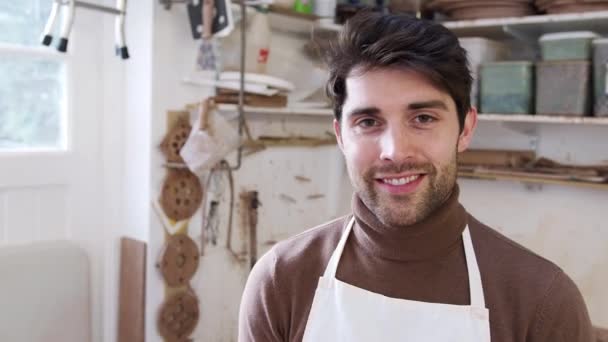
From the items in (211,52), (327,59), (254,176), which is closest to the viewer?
(327,59)

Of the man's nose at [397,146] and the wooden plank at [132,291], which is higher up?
the man's nose at [397,146]

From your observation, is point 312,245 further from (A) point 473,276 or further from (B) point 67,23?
(B) point 67,23

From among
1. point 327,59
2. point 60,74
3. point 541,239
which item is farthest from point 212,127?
point 541,239

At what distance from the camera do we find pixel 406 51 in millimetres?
1034

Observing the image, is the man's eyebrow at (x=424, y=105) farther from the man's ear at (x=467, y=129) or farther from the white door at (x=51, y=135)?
the white door at (x=51, y=135)

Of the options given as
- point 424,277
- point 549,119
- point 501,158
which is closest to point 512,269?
point 424,277

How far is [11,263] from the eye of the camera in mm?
1663

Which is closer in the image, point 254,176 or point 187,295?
point 187,295

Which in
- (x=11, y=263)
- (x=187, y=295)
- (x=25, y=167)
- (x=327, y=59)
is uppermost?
(x=327, y=59)

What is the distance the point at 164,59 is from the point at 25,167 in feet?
1.55

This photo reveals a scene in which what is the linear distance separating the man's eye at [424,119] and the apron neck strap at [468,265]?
208 millimetres

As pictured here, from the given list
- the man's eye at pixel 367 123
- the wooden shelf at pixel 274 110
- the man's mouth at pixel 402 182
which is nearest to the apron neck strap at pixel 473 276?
the man's mouth at pixel 402 182

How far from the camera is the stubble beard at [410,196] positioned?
105cm

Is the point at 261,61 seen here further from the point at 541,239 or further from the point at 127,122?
the point at 541,239
